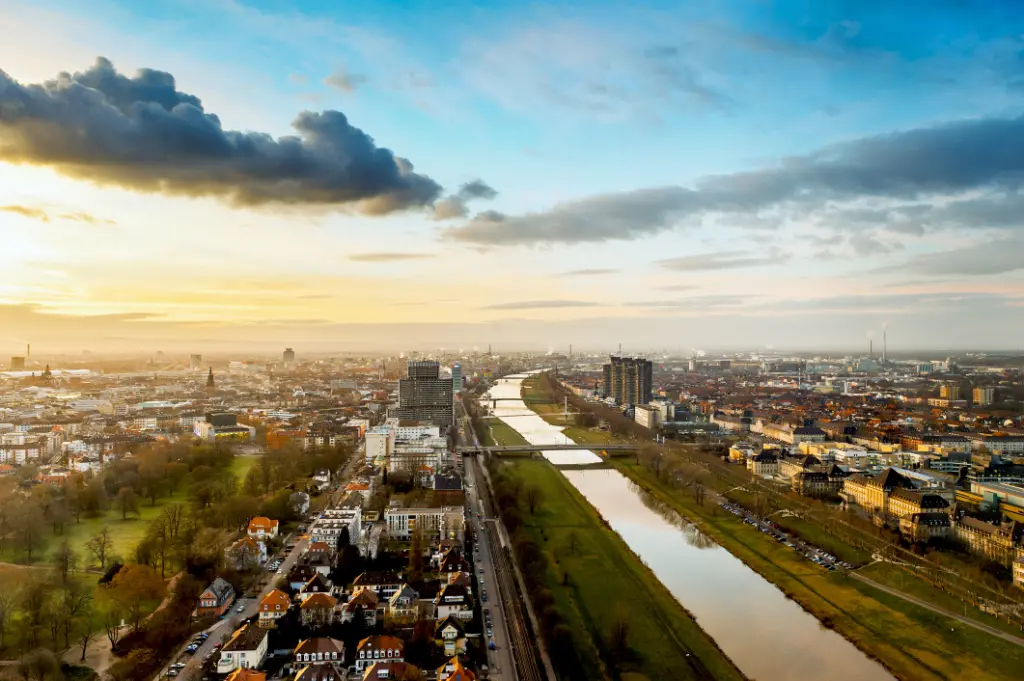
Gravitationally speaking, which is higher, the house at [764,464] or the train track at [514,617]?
the house at [764,464]

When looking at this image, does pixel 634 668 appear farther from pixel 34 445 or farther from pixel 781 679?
pixel 34 445

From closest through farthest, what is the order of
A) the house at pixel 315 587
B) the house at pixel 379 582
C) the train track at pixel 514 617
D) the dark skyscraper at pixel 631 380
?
1. the train track at pixel 514 617
2. the house at pixel 315 587
3. the house at pixel 379 582
4. the dark skyscraper at pixel 631 380

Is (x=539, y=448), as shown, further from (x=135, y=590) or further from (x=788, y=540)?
(x=135, y=590)

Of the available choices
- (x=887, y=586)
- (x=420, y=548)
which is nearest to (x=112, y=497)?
(x=420, y=548)

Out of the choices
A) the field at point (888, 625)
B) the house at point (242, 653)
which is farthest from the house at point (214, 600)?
the field at point (888, 625)

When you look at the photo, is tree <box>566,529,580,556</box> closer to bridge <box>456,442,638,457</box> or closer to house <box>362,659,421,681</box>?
house <box>362,659,421,681</box>

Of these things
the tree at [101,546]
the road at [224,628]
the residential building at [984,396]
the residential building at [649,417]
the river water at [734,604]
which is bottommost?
the river water at [734,604]

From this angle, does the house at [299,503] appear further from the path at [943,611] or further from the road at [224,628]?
the path at [943,611]

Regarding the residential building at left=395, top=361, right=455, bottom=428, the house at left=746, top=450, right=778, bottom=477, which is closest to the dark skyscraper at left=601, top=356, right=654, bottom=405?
the residential building at left=395, top=361, right=455, bottom=428
